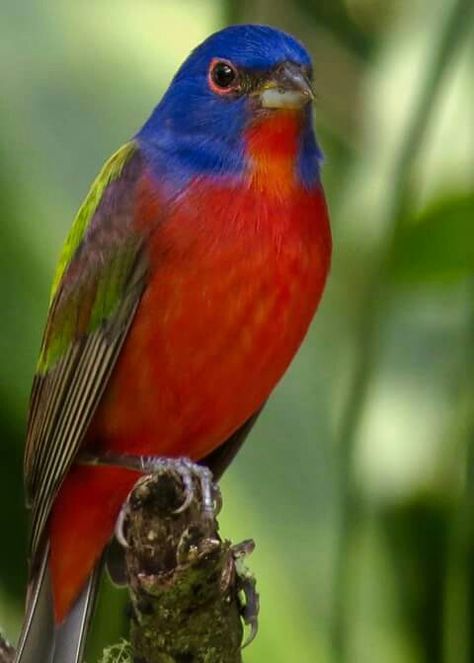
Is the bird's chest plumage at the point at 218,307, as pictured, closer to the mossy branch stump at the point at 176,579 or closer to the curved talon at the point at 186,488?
the curved talon at the point at 186,488

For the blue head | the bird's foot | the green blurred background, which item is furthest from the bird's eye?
the bird's foot

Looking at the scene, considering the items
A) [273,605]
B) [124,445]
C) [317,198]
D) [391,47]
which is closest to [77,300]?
[124,445]

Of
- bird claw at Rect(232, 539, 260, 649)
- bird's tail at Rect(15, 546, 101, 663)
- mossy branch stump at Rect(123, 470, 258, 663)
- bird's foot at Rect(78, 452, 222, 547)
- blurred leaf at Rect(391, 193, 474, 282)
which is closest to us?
mossy branch stump at Rect(123, 470, 258, 663)

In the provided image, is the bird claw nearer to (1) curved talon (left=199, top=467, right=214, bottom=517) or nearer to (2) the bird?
(1) curved talon (left=199, top=467, right=214, bottom=517)

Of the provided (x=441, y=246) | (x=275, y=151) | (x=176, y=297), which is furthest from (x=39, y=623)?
(x=441, y=246)

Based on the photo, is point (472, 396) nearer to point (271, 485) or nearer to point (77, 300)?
point (271, 485)

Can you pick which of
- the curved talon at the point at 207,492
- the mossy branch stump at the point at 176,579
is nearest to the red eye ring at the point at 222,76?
the curved talon at the point at 207,492
